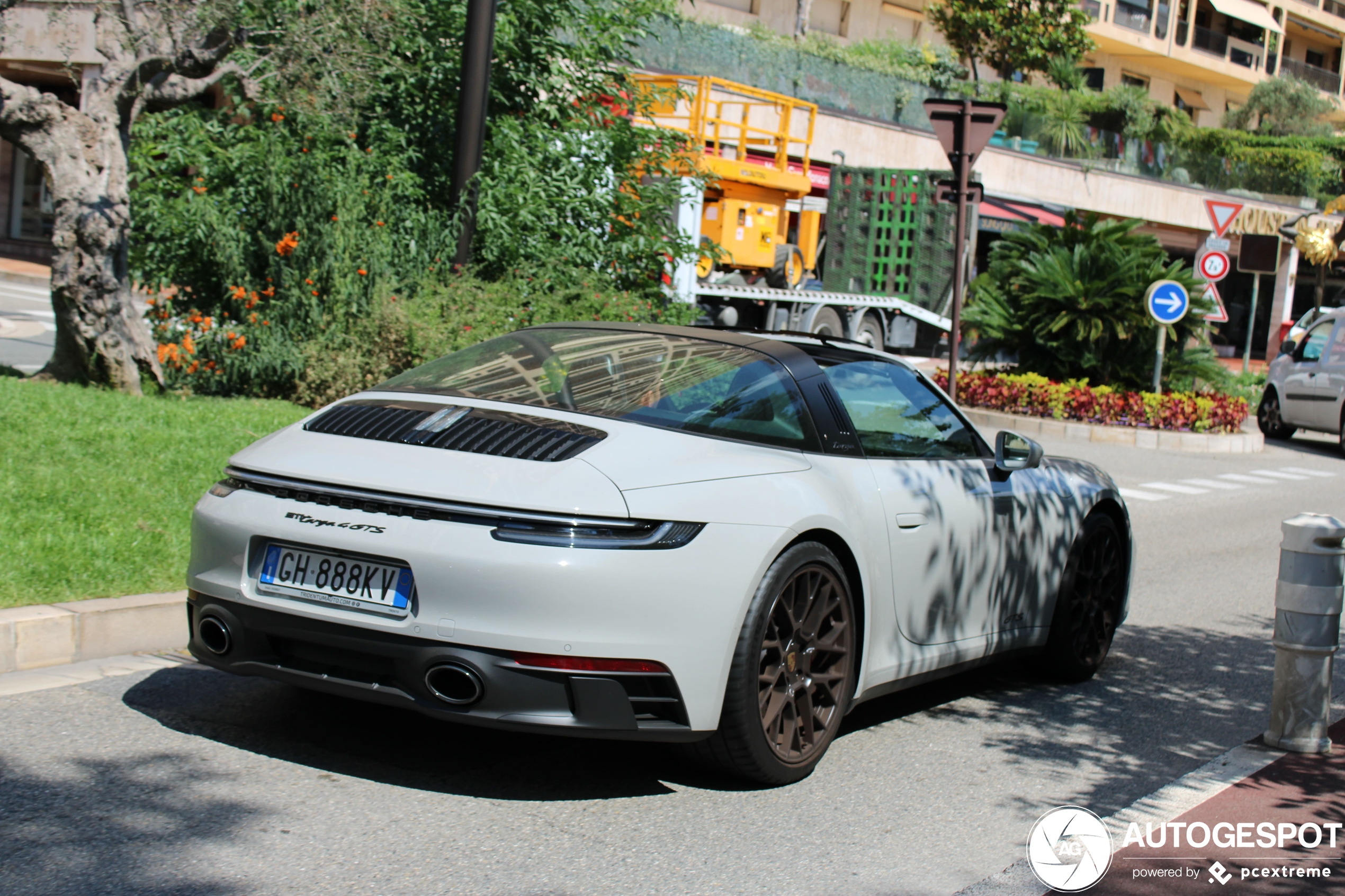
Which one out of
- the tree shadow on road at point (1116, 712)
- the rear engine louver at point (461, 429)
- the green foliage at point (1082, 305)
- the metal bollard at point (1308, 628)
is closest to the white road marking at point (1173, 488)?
the green foliage at point (1082, 305)

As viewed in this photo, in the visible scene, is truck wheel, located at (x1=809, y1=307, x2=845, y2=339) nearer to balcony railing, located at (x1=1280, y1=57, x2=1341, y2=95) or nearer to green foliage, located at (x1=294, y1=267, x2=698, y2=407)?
green foliage, located at (x1=294, y1=267, x2=698, y2=407)

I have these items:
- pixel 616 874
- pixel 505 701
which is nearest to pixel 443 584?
pixel 505 701

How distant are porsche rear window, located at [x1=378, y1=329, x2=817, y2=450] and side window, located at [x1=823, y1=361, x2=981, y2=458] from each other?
389 mm

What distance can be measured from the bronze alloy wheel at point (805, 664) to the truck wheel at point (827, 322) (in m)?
18.3

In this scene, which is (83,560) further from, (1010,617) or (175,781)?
(1010,617)

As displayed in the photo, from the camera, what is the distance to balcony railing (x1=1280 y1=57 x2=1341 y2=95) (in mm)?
65062

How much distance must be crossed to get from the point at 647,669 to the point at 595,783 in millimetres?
641

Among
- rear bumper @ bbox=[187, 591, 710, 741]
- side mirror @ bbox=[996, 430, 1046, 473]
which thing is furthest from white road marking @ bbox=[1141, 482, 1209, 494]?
rear bumper @ bbox=[187, 591, 710, 741]

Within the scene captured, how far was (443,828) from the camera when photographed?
12.3ft

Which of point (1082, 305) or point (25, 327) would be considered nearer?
point (25, 327)

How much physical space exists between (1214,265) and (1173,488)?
8024 mm

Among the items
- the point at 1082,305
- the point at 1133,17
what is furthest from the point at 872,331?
the point at 1133,17

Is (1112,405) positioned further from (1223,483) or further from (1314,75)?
(1314,75)

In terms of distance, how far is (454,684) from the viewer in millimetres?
3768
